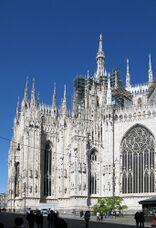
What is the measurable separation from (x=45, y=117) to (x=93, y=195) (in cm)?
1951

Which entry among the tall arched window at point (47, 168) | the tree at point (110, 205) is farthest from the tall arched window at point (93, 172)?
the tall arched window at point (47, 168)

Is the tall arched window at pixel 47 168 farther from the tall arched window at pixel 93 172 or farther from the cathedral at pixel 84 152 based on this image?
the tall arched window at pixel 93 172

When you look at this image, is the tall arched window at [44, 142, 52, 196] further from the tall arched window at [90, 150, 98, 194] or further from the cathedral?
the tall arched window at [90, 150, 98, 194]

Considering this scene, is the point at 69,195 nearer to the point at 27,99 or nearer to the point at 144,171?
the point at 144,171

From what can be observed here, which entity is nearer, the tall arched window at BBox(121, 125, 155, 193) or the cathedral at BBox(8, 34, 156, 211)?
the tall arched window at BBox(121, 125, 155, 193)

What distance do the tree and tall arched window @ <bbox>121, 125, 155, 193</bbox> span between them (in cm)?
404

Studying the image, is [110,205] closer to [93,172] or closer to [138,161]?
[138,161]

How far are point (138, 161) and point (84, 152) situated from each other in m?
9.36

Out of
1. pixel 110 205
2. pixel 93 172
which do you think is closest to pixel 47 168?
pixel 93 172

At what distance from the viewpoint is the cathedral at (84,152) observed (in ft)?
246

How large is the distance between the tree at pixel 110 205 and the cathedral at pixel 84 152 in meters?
2.84

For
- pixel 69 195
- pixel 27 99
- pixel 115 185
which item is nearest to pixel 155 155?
pixel 115 185

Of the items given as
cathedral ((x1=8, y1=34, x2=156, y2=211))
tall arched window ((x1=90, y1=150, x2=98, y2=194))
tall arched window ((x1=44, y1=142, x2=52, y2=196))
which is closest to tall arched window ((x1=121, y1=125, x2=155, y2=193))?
cathedral ((x1=8, y1=34, x2=156, y2=211))

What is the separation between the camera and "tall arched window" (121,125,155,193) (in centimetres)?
7356
